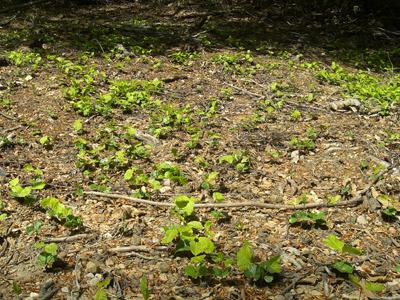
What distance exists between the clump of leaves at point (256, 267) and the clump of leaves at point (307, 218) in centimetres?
71

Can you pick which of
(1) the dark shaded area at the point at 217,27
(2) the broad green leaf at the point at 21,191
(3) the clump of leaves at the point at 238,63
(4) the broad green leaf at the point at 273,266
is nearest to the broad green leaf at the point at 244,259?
(4) the broad green leaf at the point at 273,266

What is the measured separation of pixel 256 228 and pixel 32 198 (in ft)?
6.70

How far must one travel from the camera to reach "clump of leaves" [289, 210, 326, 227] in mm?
3487

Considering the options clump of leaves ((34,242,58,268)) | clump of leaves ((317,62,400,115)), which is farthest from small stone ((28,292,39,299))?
clump of leaves ((317,62,400,115))

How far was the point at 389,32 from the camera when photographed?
1092 centimetres

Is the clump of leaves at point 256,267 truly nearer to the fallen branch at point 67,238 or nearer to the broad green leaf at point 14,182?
the fallen branch at point 67,238

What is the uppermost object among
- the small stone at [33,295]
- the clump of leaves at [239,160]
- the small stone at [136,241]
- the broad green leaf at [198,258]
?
the broad green leaf at [198,258]

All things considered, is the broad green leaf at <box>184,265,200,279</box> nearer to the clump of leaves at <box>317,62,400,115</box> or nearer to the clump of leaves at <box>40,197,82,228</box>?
the clump of leaves at <box>40,197,82,228</box>

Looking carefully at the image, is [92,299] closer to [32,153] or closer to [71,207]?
[71,207]

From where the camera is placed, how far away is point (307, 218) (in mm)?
3523

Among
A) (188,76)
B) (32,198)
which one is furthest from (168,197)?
(188,76)

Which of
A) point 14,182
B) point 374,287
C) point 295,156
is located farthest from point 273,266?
point 14,182

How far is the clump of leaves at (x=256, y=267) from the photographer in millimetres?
2777

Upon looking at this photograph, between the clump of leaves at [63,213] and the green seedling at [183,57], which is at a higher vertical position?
the clump of leaves at [63,213]
